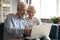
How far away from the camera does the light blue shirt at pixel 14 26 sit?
6.99 ft

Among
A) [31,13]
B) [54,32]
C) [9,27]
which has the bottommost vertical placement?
[54,32]

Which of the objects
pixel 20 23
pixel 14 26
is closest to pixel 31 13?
pixel 20 23

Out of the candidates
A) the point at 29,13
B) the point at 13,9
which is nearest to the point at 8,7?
the point at 13,9

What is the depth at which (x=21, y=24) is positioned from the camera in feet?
7.42

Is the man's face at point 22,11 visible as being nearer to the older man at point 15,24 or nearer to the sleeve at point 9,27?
the older man at point 15,24

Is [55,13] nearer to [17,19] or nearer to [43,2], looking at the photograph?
[43,2]

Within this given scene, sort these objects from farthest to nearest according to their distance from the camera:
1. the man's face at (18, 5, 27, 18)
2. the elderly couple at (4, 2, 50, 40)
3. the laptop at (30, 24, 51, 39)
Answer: the man's face at (18, 5, 27, 18), the elderly couple at (4, 2, 50, 40), the laptop at (30, 24, 51, 39)

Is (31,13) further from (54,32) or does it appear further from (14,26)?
(54,32)

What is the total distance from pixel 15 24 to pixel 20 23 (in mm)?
83

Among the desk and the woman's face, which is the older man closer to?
the woman's face

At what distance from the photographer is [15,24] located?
87.0 inches

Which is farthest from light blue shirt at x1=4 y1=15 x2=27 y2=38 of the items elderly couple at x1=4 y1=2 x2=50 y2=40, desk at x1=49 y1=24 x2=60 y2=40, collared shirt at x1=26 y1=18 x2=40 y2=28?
desk at x1=49 y1=24 x2=60 y2=40

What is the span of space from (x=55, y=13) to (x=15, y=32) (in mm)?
3719

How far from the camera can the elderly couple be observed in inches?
83.8
